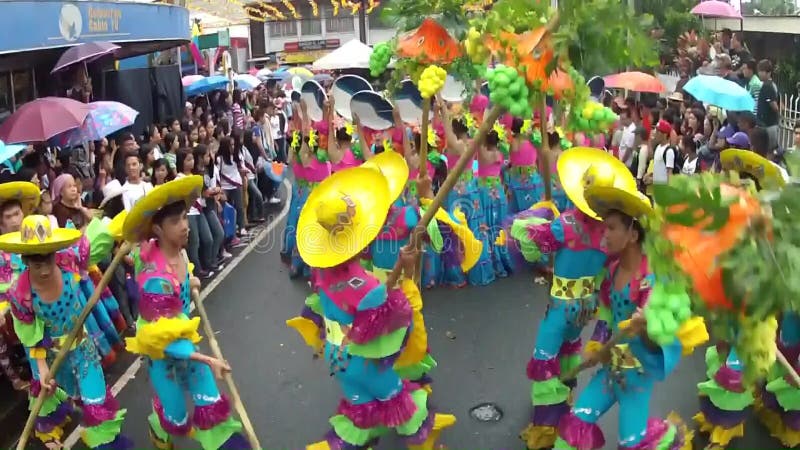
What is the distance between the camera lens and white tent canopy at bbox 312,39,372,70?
13625 millimetres

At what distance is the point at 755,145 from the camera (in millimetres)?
7559

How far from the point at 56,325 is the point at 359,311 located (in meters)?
1.97

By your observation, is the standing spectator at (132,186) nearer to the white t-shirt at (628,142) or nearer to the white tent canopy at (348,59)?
the white t-shirt at (628,142)

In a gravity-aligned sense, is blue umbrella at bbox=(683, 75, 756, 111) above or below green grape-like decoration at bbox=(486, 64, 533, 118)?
below

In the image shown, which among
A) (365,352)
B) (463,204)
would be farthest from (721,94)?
(365,352)

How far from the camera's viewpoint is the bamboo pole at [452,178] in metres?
3.96

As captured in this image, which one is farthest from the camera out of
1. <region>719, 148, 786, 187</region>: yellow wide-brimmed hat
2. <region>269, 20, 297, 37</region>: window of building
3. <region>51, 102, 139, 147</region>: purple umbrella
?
<region>269, 20, 297, 37</region>: window of building

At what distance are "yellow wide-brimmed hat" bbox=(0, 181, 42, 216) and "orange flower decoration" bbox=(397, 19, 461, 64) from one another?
2892 mm

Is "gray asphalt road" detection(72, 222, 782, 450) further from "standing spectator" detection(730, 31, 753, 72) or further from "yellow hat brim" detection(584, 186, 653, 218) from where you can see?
"standing spectator" detection(730, 31, 753, 72)

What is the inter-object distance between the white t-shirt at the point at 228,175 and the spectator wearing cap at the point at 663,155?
529cm

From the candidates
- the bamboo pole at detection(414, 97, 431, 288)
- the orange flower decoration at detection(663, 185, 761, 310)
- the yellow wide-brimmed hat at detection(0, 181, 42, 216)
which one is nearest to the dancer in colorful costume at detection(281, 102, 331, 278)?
the bamboo pole at detection(414, 97, 431, 288)

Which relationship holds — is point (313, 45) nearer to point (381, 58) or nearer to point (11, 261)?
point (381, 58)

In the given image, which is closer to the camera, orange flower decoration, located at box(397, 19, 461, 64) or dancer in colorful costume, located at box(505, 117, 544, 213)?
orange flower decoration, located at box(397, 19, 461, 64)

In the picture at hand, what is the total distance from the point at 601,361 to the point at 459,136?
194 inches
